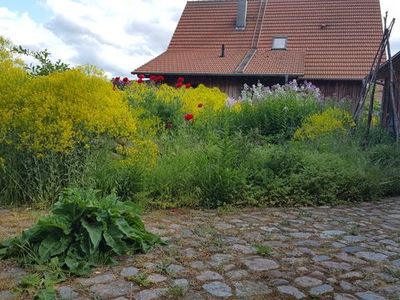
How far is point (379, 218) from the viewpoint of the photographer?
4684 mm

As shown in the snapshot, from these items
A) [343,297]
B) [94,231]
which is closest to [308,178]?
[343,297]

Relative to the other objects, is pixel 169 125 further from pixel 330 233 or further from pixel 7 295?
pixel 7 295

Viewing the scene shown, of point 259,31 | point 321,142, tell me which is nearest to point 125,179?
point 321,142

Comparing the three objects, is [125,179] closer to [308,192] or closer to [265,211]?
[265,211]

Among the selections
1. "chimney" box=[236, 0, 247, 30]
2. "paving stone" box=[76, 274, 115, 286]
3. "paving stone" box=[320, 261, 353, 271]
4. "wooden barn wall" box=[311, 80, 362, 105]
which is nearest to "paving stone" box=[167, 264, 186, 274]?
"paving stone" box=[76, 274, 115, 286]

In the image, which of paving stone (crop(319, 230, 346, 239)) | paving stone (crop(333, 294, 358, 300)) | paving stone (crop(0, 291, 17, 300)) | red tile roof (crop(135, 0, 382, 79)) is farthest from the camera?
red tile roof (crop(135, 0, 382, 79))

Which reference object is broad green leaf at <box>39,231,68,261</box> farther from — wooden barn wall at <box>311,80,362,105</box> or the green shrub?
wooden barn wall at <box>311,80,362,105</box>

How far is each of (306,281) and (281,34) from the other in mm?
20513

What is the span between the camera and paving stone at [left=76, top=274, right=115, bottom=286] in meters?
2.69

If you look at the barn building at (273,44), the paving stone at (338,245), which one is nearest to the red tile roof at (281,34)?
the barn building at (273,44)

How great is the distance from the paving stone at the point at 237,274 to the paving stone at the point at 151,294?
471mm

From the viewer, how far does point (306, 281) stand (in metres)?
2.81

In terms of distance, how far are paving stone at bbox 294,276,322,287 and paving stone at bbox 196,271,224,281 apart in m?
0.48

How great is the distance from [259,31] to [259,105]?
13567mm
